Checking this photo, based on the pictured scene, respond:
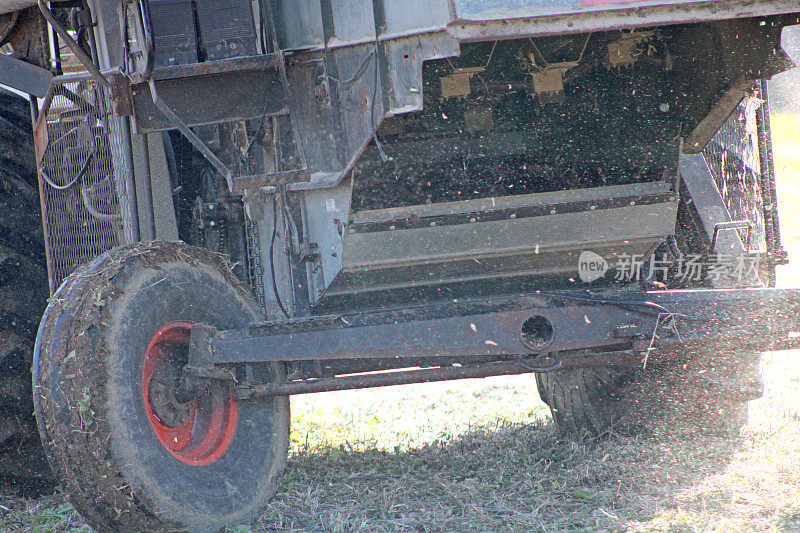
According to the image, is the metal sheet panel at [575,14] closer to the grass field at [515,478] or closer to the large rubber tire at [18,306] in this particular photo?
the grass field at [515,478]

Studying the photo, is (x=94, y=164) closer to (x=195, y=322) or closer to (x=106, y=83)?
(x=106, y=83)

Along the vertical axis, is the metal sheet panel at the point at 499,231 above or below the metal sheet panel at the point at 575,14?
below

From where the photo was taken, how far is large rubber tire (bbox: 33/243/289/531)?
2396 mm

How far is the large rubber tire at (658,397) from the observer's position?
373cm

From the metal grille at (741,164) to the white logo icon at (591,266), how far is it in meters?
0.74

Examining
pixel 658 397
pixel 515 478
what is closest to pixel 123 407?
pixel 515 478

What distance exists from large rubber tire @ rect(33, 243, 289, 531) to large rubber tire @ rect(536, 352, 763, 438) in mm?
1728

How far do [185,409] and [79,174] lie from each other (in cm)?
134

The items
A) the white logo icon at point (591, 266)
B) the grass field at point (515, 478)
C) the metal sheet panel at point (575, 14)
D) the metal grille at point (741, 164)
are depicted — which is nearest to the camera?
the metal sheet panel at point (575, 14)

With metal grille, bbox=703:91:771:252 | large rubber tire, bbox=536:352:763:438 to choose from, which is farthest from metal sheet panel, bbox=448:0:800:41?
large rubber tire, bbox=536:352:763:438

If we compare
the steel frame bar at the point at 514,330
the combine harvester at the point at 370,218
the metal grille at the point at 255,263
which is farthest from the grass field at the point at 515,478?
the metal grille at the point at 255,263

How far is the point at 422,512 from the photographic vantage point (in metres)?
3.10

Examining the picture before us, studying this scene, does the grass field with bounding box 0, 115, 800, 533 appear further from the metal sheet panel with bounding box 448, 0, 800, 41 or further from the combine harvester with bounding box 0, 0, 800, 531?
the metal sheet panel with bounding box 448, 0, 800, 41

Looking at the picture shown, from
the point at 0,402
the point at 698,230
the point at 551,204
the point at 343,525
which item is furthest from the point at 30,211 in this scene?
the point at 698,230
